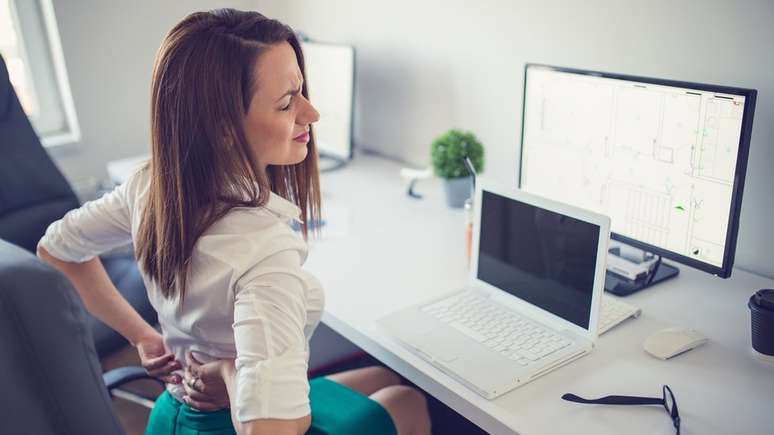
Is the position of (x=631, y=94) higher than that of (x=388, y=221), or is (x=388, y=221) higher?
(x=631, y=94)

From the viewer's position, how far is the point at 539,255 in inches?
46.2

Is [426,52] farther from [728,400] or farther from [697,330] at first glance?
[728,400]

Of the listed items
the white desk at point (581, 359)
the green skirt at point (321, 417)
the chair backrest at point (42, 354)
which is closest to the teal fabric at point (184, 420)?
the green skirt at point (321, 417)

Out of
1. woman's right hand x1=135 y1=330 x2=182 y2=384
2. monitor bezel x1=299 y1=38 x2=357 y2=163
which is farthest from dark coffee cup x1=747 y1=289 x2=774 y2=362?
monitor bezel x1=299 y1=38 x2=357 y2=163

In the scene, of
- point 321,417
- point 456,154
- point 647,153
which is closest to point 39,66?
point 456,154

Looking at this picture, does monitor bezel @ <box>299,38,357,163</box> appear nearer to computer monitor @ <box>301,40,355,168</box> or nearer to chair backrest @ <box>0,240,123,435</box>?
computer monitor @ <box>301,40,355,168</box>

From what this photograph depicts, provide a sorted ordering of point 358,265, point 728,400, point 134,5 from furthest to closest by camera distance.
Result: point 134,5 → point 358,265 → point 728,400

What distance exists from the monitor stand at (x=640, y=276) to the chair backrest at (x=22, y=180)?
1.48 m

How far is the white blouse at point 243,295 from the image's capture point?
0.83 metres

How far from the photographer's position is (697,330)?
1.18m

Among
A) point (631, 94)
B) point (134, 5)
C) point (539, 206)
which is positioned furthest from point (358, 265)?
point (134, 5)

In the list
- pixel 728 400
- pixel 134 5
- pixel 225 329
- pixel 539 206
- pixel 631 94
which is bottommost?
pixel 728 400

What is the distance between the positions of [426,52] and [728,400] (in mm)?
1331

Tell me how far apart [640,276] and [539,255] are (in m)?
0.30
